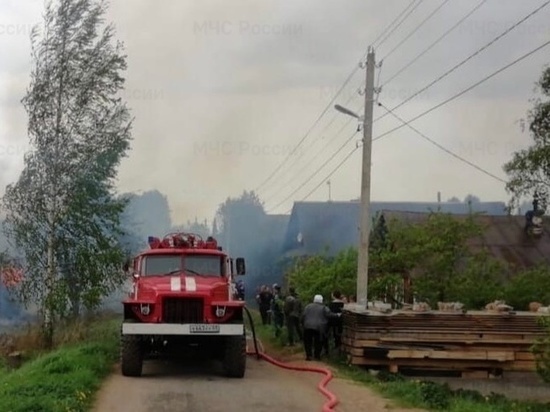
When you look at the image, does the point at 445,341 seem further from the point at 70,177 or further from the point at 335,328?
the point at 70,177

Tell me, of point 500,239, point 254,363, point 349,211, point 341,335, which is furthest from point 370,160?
point 349,211

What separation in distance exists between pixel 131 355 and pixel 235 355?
1883 mm

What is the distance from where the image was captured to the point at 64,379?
13516 millimetres

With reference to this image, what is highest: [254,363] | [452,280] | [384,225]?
[384,225]

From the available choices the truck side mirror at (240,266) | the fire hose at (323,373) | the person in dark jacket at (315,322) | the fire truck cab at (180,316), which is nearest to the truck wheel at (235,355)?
the fire truck cab at (180,316)

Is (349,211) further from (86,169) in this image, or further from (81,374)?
(81,374)

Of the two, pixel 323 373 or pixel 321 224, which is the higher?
pixel 321 224

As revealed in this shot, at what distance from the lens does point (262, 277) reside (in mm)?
53469

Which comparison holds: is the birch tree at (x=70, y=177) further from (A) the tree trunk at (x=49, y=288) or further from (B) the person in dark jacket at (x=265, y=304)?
(B) the person in dark jacket at (x=265, y=304)

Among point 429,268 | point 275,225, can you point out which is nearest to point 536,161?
point 429,268

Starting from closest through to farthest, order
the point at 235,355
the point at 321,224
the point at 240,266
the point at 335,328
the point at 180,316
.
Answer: the point at 235,355 < the point at 180,316 < the point at 240,266 < the point at 335,328 < the point at 321,224

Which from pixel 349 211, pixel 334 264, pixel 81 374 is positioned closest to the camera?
pixel 81 374

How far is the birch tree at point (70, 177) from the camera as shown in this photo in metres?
22.1

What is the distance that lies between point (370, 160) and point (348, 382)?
6380 millimetres
